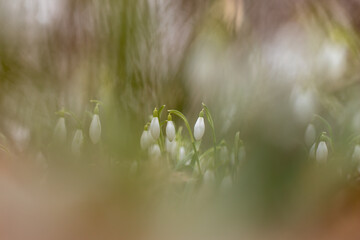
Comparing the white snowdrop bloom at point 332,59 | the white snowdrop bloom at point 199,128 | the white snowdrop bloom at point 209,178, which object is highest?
the white snowdrop bloom at point 199,128

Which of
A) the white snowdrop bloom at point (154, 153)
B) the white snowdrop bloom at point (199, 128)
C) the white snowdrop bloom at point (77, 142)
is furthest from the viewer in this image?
the white snowdrop bloom at point (199, 128)

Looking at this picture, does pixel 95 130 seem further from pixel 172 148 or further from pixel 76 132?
pixel 172 148

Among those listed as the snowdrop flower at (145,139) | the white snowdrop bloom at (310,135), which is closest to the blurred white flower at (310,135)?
the white snowdrop bloom at (310,135)

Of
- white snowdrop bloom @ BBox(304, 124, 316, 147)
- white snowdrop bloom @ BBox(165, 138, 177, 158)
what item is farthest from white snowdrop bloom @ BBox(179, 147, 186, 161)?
white snowdrop bloom @ BBox(304, 124, 316, 147)

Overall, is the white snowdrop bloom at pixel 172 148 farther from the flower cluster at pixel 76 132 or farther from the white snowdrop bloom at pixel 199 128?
the flower cluster at pixel 76 132

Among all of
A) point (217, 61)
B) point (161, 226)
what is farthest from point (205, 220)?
point (217, 61)

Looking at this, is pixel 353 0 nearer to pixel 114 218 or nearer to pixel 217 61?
pixel 217 61

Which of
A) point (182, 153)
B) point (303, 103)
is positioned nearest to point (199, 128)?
point (182, 153)
